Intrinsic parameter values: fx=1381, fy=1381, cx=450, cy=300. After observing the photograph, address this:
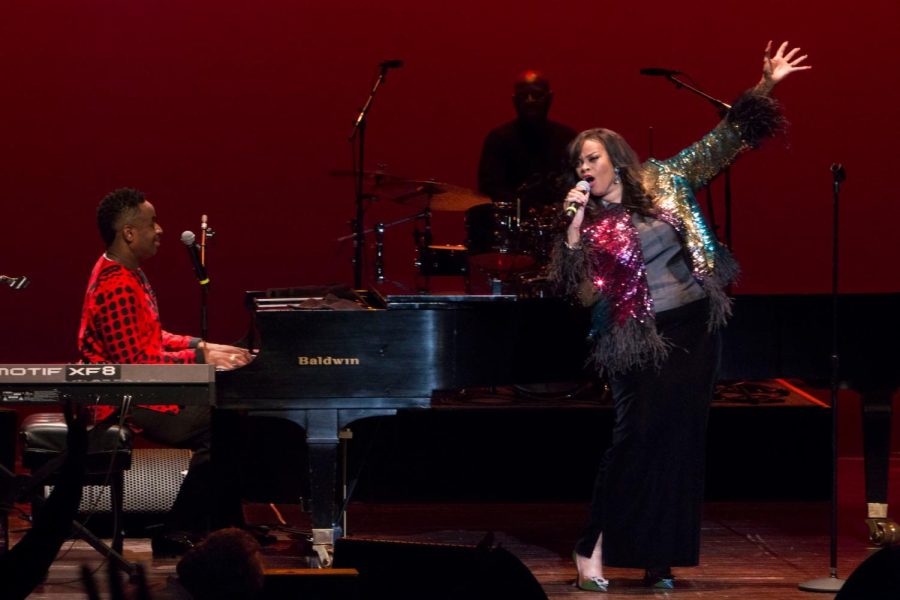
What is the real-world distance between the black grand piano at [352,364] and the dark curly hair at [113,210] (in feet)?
2.86

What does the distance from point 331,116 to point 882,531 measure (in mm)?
4352

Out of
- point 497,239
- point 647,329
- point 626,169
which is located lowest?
point 647,329

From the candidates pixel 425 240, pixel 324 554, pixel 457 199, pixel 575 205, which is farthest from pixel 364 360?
pixel 425 240

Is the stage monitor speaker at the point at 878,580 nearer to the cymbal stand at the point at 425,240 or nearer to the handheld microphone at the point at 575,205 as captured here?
the handheld microphone at the point at 575,205

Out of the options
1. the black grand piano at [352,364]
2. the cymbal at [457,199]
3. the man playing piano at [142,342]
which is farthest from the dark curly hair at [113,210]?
the cymbal at [457,199]

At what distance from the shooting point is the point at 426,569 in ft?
9.93

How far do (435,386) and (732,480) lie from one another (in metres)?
2.42

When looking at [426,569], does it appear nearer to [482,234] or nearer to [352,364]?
[352,364]

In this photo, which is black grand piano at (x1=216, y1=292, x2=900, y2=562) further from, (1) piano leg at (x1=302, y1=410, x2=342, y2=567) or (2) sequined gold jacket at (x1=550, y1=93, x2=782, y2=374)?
(2) sequined gold jacket at (x1=550, y1=93, x2=782, y2=374)

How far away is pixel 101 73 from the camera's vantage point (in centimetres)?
838

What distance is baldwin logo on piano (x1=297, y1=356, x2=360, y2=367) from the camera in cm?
462

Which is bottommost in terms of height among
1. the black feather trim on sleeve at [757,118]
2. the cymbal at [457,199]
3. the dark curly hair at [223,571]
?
the dark curly hair at [223,571]

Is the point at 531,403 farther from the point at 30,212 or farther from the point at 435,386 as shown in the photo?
the point at 30,212

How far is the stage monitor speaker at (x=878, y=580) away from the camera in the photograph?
2785 mm
